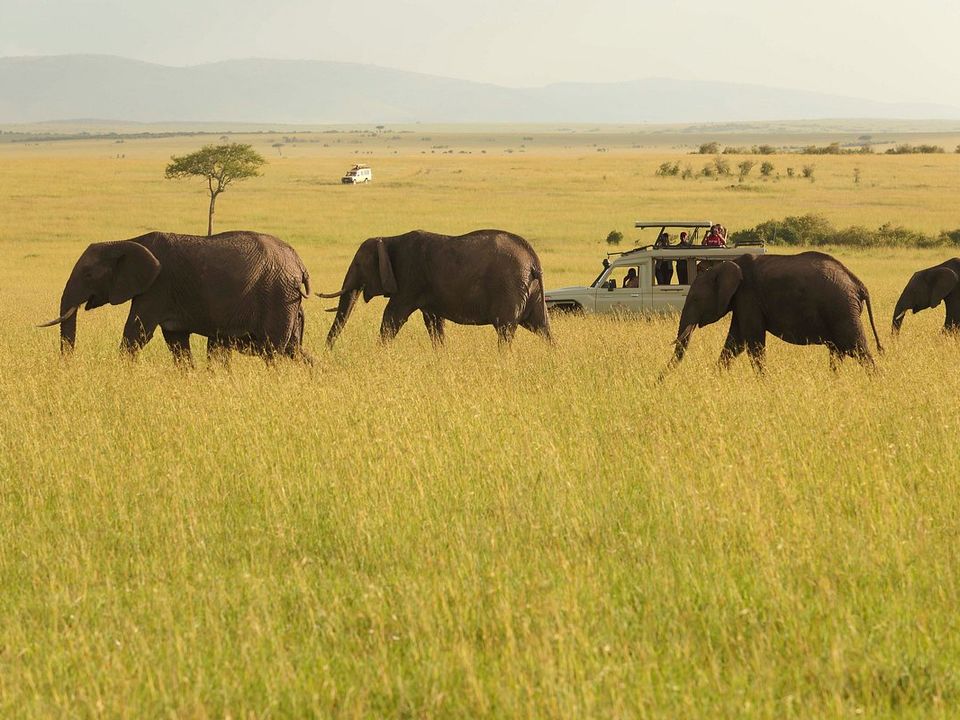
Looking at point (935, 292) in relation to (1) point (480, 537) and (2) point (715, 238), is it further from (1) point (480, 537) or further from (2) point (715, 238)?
(1) point (480, 537)

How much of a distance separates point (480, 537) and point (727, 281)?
22.0ft

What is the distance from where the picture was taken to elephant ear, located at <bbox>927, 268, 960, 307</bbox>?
16203mm

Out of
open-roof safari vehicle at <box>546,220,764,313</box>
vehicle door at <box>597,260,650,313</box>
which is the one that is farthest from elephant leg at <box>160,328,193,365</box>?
vehicle door at <box>597,260,650,313</box>

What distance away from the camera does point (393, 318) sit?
15.6 m

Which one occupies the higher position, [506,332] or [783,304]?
[783,304]

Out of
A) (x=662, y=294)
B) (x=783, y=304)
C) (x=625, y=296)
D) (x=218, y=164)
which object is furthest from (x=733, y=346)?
Answer: (x=218, y=164)

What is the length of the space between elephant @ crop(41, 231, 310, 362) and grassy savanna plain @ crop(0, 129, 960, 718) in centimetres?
52

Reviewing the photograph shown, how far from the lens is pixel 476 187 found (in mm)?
72250

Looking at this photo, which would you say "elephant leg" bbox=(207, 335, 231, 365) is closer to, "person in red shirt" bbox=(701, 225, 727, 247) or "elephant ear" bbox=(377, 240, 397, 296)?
"elephant ear" bbox=(377, 240, 397, 296)

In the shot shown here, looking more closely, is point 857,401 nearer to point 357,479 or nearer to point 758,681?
point 357,479

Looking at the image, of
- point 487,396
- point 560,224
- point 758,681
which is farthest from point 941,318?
point 560,224

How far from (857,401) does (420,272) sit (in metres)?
6.97

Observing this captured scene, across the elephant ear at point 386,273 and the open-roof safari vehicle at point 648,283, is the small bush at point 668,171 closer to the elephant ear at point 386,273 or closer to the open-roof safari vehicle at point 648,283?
the open-roof safari vehicle at point 648,283

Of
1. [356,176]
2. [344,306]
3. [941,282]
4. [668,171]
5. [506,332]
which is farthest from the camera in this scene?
[668,171]
